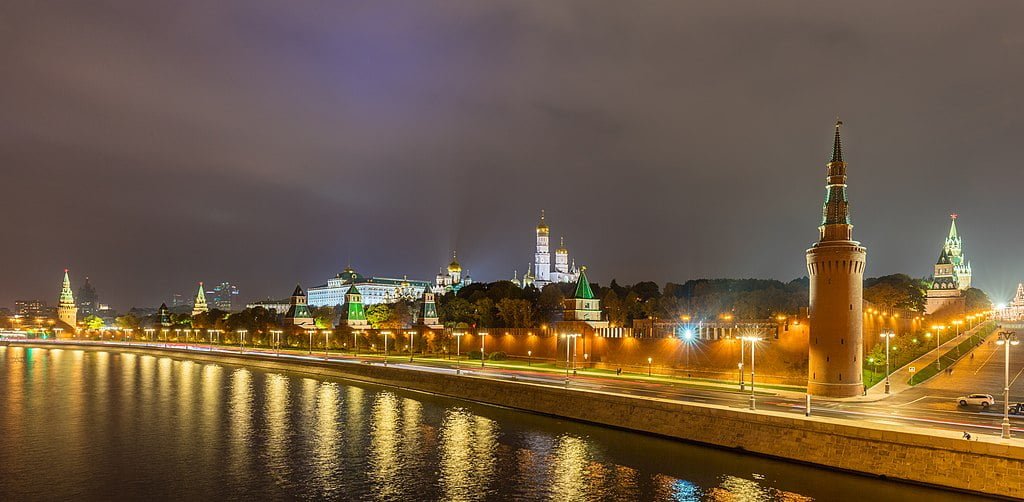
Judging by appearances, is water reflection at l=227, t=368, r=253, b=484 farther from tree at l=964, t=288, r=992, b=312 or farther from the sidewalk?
tree at l=964, t=288, r=992, b=312

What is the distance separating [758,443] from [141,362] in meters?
89.7

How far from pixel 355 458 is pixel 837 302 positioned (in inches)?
1167

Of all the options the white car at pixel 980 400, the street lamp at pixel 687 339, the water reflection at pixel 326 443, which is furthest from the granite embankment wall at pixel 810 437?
the street lamp at pixel 687 339

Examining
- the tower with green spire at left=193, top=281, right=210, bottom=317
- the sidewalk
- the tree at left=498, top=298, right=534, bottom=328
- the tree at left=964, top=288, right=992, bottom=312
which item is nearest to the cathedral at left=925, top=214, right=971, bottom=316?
the tree at left=964, top=288, right=992, bottom=312

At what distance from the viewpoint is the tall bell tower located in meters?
42.9

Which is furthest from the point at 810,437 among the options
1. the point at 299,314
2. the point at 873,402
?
the point at 299,314

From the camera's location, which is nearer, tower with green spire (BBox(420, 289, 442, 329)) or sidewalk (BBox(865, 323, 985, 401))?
sidewalk (BBox(865, 323, 985, 401))

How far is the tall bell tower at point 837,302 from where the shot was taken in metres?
42.9

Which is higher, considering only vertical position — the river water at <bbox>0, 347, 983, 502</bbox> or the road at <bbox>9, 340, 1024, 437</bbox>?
the road at <bbox>9, 340, 1024, 437</bbox>

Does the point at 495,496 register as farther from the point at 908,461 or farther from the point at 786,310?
the point at 786,310

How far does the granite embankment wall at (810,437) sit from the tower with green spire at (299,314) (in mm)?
79198

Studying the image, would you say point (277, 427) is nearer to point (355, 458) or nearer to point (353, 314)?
point (355, 458)

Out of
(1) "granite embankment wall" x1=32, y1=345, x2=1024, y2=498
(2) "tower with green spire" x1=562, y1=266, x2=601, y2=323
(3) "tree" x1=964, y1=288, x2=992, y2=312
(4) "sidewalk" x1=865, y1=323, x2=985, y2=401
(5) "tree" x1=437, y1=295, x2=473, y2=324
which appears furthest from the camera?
(3) "tree" x1=964, y1=288, x2=992, y2=312

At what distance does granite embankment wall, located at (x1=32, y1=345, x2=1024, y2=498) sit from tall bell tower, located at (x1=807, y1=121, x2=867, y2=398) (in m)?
10.9
